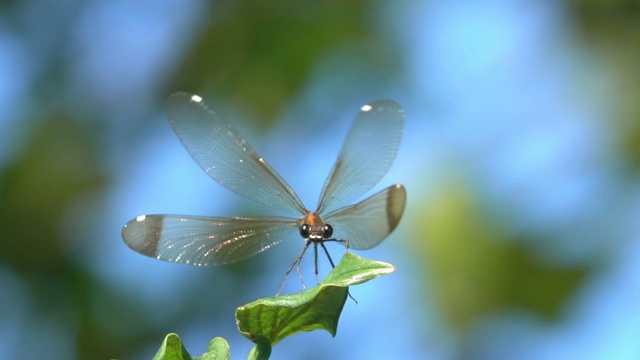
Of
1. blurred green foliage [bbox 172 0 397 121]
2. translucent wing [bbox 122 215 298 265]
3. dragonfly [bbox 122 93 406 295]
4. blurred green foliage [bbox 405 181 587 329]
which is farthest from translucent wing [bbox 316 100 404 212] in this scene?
blurred green foliage [bbox 172 0 397 121]

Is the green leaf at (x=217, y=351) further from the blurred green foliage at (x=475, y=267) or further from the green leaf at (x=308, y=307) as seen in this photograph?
the blurred green foliage at (x=475, y=267)

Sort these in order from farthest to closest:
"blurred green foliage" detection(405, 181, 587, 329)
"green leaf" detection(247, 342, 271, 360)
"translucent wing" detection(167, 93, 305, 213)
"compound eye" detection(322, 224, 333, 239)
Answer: "blurred green foliage" detection(405, 181, 587, 329) < "translucent wing" detection(167, 93, 305, 213) < "compound eye" detection(322, 224, 333, 239) < "green leaf" detection(247, 342, 271, 360)

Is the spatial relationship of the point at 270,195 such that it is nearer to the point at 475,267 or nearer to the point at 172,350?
the point at 475,267

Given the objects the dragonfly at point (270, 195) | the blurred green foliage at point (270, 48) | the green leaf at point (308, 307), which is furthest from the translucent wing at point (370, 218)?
the blurred green foliage at point (270, 48)

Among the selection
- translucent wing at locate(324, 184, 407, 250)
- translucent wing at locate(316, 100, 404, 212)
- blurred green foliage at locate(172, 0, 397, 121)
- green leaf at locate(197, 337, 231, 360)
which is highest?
blurred green foliage at locate(172, 0, 397, 121)

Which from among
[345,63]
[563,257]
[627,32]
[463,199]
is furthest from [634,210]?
[345,63]

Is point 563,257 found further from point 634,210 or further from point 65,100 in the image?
point 65,100

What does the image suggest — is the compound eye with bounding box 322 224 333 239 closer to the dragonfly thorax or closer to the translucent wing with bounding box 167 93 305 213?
the dragonfly thorax
